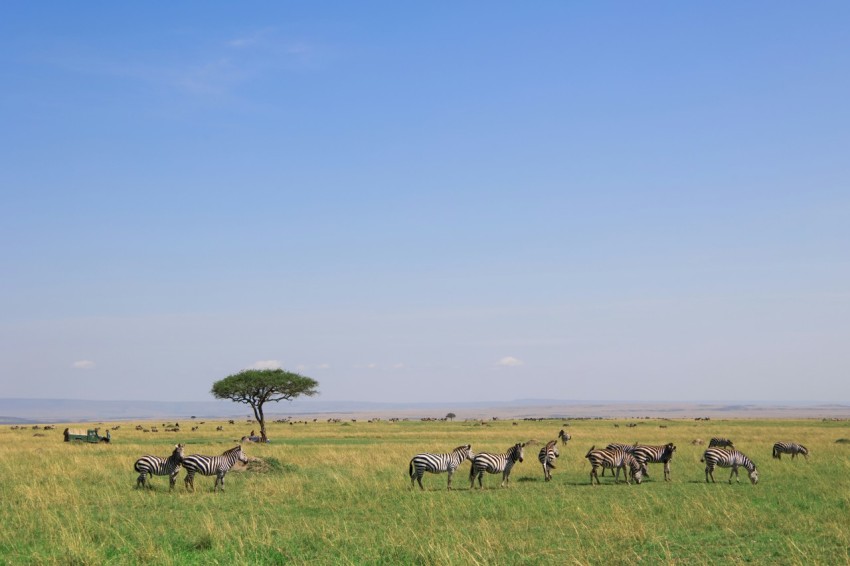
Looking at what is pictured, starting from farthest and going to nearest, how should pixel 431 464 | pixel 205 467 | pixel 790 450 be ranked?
pixel 790 450 → pixel 431 464 → pixel 205 467

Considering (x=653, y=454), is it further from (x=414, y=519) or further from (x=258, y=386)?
(x=258, y=386)

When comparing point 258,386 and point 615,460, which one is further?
point 258,386

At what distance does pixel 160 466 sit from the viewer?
24.5 m

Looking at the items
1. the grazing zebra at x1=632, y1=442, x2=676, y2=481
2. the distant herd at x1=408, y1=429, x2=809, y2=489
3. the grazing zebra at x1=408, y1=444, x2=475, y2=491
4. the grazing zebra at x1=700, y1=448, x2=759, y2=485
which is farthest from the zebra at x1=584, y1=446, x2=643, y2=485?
the grazing zebra at x1=408, y1=444, x2=475, y2=491

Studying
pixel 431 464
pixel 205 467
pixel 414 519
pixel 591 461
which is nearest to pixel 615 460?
pixel 591 461

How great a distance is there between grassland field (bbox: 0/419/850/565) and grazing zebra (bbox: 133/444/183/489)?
54 centimetres

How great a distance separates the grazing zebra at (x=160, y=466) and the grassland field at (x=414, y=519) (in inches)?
21.2

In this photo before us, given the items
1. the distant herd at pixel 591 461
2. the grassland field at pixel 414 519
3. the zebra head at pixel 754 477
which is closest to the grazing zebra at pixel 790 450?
the grassland field at pixel 414 519

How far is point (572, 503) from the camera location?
20.4 m

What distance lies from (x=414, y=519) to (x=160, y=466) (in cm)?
1085

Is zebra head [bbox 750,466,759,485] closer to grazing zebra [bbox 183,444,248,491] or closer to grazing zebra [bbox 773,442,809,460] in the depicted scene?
grazing zebra [bbox 773,442,809,460]

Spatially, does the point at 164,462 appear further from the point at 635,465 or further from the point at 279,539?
the point at 635,465

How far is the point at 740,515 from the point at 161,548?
12.7 meters

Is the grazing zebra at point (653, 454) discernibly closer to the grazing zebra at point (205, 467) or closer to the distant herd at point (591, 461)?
the distant herd at point (591, 461)
